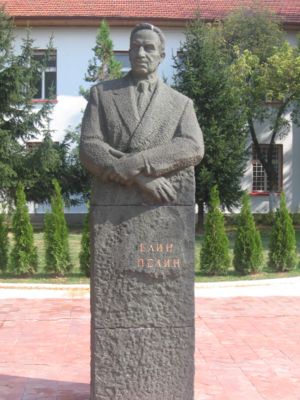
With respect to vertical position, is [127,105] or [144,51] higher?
[144,51]

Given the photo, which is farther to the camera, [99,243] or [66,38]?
[66,38]

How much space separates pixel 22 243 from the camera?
11.3 m

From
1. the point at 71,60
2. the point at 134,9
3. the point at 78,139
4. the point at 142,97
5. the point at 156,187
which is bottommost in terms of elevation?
the point at 156,187

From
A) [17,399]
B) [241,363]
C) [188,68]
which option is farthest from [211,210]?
[188,68]

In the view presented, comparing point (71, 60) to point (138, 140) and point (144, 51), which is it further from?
point (138, 140)

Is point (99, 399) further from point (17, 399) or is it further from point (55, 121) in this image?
point (55, 121)

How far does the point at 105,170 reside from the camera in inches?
160

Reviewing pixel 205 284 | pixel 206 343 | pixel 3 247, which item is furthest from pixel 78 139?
pixel 206 343

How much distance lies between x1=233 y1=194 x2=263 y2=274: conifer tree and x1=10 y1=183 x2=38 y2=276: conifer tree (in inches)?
152

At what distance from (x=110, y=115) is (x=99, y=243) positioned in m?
0.87

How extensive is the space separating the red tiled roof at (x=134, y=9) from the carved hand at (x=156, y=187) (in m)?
20.4

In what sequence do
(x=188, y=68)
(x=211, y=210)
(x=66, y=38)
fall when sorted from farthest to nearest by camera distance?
(x=66, y=38)
(x=188, y=68)
(x=211, y=210)

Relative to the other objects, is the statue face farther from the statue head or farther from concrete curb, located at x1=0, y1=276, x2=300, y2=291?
concrete curb, located at x1=0, y1=276, x2=300, y2=291

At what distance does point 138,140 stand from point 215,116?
49.0 feet
